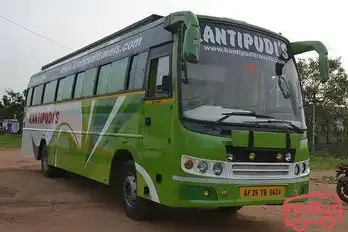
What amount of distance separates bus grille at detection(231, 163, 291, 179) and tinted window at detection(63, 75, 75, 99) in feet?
19.9

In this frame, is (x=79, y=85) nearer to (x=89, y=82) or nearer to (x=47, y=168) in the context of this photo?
(x=89, y=82)

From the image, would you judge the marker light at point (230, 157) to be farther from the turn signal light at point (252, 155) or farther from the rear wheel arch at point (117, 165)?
the rear wheel arch at point (117, 165)

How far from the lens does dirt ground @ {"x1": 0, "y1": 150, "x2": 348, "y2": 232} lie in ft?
25.2

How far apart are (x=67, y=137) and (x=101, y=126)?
99.0 inches

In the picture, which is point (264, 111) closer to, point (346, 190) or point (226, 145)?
point (226, 145)

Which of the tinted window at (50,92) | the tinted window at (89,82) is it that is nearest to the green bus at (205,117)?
the tinted window at (89,82)

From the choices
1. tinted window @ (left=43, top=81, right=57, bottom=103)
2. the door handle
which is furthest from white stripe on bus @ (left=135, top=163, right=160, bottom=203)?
tinted window @ (left=43, top=81, right=57, bottom=103)

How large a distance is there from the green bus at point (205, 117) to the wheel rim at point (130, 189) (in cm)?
2

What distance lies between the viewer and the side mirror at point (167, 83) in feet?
23.3

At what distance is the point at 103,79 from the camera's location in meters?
Result: 9.95

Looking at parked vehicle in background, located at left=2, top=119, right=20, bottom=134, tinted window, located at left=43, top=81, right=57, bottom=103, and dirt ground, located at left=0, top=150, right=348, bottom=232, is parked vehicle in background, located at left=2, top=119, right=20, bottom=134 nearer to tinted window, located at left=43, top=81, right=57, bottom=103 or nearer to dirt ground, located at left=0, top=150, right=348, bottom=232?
tinted window, located at left=43, top=81, right=57, bottom=103

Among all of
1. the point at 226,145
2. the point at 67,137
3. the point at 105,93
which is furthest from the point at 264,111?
the point at 67,137

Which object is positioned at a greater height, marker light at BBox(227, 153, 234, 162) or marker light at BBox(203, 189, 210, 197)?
marker light at BBox(227, 153, 234, 162)

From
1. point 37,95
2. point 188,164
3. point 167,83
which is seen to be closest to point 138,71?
point 167,83
